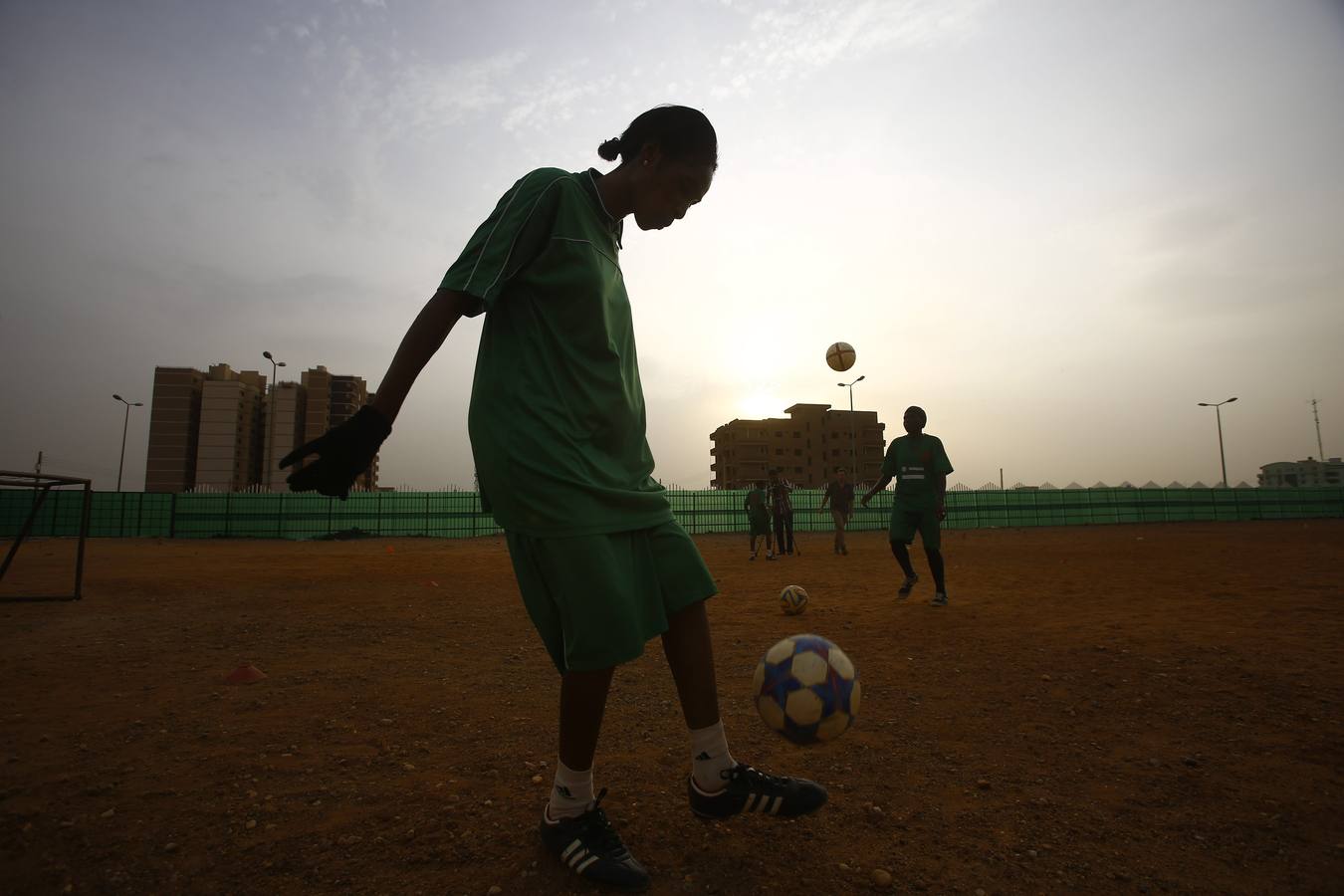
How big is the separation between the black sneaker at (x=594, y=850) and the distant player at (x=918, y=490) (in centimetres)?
558

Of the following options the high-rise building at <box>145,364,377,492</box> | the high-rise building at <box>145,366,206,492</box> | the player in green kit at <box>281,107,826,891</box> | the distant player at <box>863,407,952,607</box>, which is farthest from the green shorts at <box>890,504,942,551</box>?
the high-rise building at <box>145,366,206,492</box>

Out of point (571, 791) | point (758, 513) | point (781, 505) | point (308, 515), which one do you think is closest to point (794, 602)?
point (571, 791)

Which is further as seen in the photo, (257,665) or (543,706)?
(257,665)

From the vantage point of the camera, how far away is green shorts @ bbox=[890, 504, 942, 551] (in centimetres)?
681

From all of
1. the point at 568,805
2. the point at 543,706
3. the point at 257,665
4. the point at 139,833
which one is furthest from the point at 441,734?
the point at 257,665

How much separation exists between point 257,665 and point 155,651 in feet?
3.38

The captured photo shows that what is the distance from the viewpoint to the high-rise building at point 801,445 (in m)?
81.1

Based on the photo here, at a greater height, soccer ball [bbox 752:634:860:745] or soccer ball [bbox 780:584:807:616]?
soccer ball [bbox 752:634:860:745]

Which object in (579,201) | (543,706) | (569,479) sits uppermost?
(579,201)

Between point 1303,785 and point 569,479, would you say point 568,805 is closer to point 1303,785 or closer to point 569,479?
point 569,479

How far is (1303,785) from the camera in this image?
7.61 ft

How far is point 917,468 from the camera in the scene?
23.1 feet

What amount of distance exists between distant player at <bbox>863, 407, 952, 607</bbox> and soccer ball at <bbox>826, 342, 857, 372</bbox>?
25.6ft

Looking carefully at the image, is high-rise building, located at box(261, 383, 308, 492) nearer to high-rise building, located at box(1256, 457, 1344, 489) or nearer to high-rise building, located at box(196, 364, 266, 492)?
high-rise building, located at box(196, 364, 266, 492)
